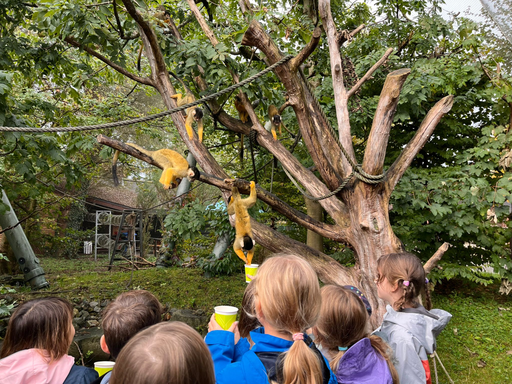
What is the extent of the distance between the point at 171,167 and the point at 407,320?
5.99 feet

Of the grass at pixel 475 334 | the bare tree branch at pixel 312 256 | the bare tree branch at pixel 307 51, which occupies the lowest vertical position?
the grass at pixel 475 334

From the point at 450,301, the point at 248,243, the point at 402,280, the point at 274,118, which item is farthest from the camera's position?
the point at 450,301

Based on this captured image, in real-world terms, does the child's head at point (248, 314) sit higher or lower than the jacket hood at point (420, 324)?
higher

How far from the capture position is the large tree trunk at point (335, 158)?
9.29 feet

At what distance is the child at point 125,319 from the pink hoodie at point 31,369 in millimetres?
176

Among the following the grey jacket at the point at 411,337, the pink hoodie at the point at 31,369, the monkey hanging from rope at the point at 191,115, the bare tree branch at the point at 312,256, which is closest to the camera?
the pink hoodie at the point at 31,369

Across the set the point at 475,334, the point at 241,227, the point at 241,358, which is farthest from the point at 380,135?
the point at 475,334

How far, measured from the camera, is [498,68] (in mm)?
3602

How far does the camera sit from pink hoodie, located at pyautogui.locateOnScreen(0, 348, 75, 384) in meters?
1.21

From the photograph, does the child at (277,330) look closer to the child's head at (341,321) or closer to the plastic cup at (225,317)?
the plastic cup at (225,317)

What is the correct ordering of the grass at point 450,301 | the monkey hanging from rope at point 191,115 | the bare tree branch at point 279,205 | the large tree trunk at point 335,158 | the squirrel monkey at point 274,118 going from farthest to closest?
the squirrel monkey at point 274,118
the grass at point 450,301
the monkey hanging from rope at point 191,115
the large tree trunk at point 335,158
the bare tree branch at point 279,205

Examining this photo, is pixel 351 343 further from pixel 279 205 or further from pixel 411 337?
pixel 279 205

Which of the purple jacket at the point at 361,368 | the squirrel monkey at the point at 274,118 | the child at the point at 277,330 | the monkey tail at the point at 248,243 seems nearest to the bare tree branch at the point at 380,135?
the squirrel monkey at the point at 274,118

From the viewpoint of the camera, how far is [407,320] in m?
1.52
